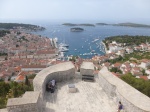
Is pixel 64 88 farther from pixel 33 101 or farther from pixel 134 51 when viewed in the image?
pixel 134 51

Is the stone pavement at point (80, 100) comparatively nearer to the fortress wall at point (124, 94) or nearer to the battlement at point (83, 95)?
the battlement at point (83, 95)

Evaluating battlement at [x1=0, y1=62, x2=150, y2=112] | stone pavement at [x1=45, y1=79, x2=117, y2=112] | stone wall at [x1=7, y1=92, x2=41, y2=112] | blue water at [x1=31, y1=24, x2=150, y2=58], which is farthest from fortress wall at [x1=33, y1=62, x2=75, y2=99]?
blue water at [x1=31, y1=24, x2=150, y2=58]

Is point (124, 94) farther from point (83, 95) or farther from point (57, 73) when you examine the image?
point (57, 73)

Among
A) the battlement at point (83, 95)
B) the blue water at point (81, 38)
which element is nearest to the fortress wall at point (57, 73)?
the battlement at point (83, 95)

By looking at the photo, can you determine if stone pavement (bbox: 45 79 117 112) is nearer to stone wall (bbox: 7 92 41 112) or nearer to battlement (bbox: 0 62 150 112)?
battlement (bbox: 0 62 150 112)

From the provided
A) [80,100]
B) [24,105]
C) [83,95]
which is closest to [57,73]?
[83,95]

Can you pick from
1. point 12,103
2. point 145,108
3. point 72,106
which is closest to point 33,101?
point 12,103
